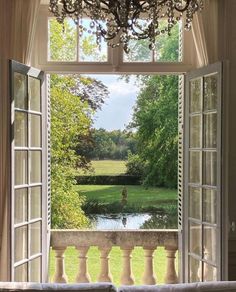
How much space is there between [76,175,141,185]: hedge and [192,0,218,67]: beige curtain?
4.73m

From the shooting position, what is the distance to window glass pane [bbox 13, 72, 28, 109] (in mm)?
3277

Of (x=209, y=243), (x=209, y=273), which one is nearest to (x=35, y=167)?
(x=209, y=243)

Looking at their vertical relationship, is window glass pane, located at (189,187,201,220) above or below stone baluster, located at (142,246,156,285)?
above

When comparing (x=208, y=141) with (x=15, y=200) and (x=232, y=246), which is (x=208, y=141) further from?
(x=15, y=200)

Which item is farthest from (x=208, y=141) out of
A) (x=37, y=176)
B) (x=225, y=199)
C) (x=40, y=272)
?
(x=40, y=272)

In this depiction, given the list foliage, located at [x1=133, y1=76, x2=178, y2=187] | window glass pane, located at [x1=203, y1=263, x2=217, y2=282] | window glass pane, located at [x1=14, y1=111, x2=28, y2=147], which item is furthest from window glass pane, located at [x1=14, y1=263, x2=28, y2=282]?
foliage, located at [x1=133, y1=76, x2=178, y2=187]

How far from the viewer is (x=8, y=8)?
341 cm

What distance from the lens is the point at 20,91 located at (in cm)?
335

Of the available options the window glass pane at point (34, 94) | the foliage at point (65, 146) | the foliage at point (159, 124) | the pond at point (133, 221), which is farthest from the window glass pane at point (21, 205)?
the foliage at point (159, 124)

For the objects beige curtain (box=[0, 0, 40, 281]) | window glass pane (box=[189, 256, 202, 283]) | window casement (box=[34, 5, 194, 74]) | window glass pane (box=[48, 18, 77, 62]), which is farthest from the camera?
window glass pane (box=[48, 18, 77, 62])

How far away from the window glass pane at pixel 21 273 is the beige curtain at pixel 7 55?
130 mm

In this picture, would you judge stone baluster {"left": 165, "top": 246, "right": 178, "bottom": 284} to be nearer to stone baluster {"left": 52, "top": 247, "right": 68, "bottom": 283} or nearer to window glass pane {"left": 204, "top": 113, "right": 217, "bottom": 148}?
stone baluster {"left": 52, "top": 247, "right": 68, "bottom": 283}

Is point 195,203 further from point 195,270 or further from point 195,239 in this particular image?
point 195,270

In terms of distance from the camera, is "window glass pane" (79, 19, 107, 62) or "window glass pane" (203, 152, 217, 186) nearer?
"window glass pane" (203, 152, 217, 186)
